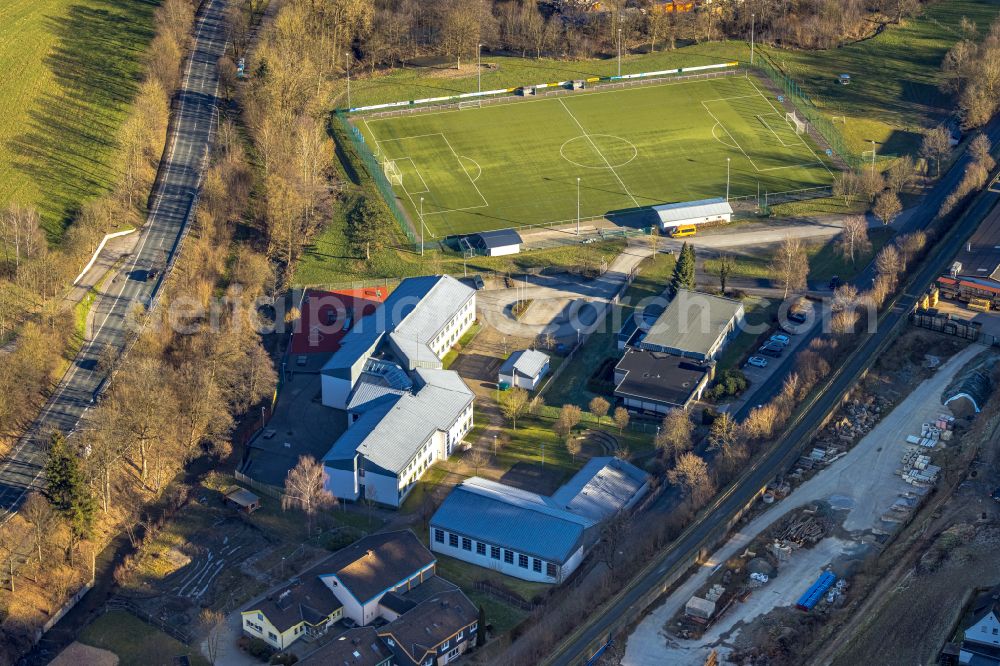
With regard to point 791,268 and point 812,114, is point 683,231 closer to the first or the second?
point 791,268

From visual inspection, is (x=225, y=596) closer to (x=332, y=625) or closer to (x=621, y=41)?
(x=332, y=625)

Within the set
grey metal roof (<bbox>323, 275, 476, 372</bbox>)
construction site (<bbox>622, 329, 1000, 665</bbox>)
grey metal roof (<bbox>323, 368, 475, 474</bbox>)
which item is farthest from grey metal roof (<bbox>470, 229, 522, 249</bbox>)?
construction site (<bbox>622, 329, 1000, 665</bbox>)

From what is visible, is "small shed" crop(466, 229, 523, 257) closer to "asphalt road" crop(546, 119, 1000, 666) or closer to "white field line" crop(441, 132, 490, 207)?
"white field line" crop(441, 132, 490, 207)

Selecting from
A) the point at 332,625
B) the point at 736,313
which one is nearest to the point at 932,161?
the point at 736,313

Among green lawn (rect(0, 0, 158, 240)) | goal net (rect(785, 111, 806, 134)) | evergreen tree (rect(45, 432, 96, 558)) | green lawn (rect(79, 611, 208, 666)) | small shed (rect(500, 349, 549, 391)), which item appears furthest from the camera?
goal net (rect(785, 111, 806, 134))

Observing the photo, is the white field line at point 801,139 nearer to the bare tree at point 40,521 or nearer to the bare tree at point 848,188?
the bare tree at point 848,188

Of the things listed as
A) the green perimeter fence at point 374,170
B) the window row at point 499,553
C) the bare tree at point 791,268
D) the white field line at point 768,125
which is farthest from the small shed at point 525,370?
the white field line at point 768,125
